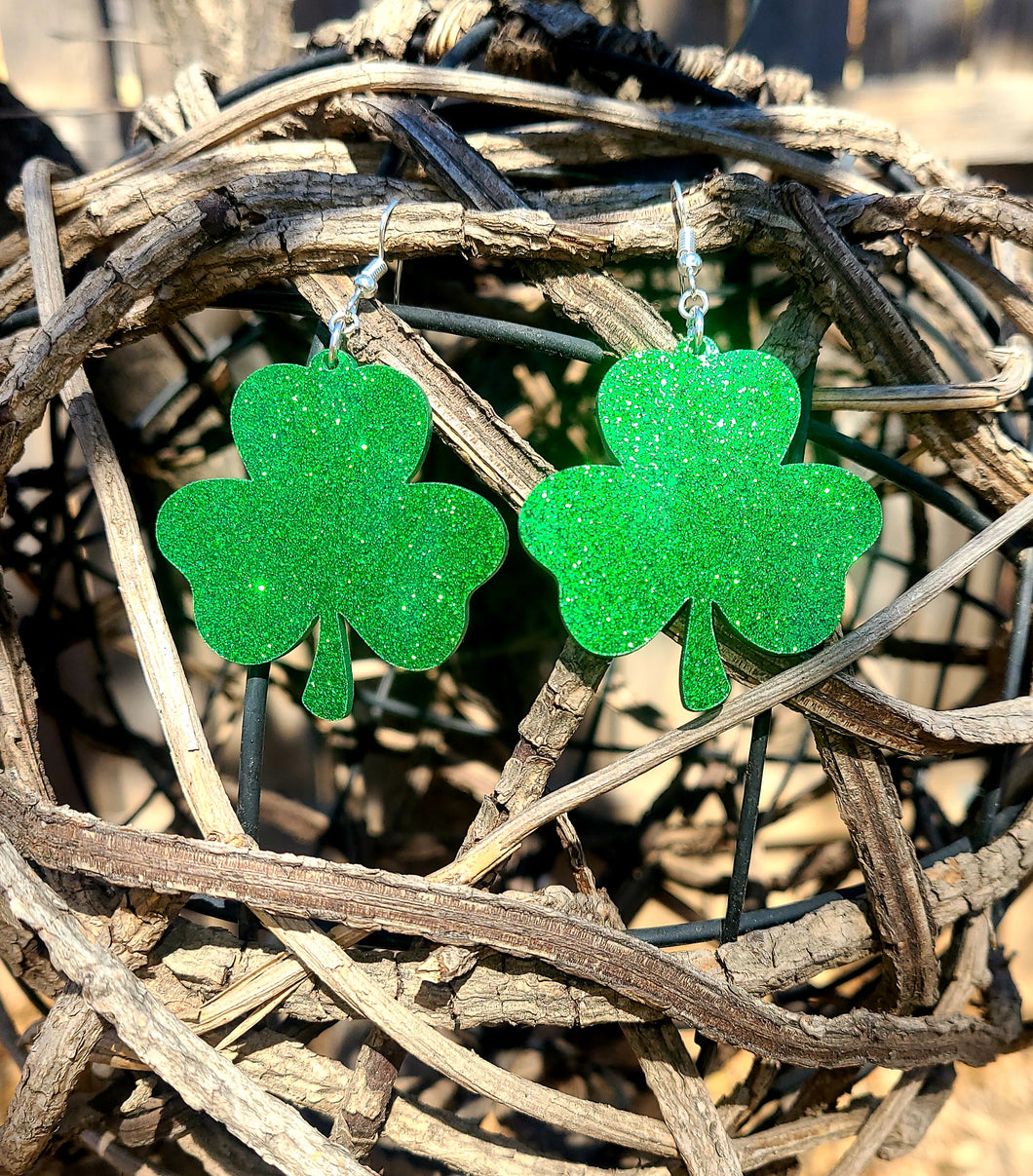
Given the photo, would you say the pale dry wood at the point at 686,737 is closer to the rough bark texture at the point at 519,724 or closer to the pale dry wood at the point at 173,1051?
the rough bark texture at the point at 519,724

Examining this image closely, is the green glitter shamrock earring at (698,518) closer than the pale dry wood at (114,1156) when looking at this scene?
Yes

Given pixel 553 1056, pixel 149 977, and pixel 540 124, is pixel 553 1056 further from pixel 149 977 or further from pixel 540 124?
pixel 540 124

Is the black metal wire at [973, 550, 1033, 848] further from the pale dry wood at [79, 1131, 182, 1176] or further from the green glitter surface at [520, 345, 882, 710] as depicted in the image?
the pale dry wood at [79, 1131, 182, 1176]

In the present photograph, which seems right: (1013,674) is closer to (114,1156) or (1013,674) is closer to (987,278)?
(987,278)

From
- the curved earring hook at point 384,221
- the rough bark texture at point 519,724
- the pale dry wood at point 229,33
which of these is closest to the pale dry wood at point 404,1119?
the rough bark texture at point 519,724

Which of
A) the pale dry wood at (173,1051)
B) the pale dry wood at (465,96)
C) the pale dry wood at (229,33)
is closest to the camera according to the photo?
the pale dry wood at (173,1051)

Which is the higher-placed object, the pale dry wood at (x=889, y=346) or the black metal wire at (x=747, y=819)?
the pale dry wood at (x=889, y=346)

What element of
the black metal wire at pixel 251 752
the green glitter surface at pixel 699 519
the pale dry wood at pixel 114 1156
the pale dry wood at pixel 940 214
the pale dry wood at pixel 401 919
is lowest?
the pale dry wood at pixel 114 1156
